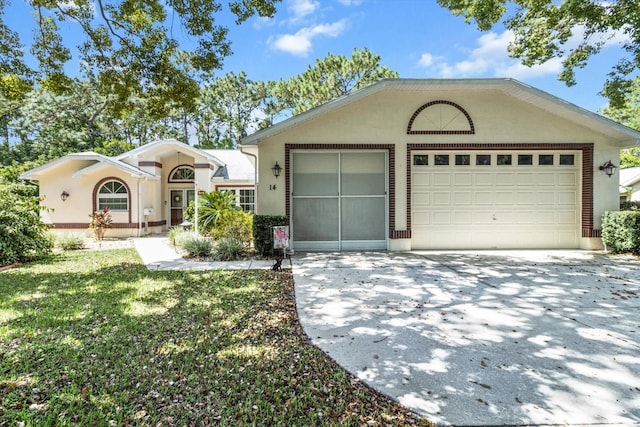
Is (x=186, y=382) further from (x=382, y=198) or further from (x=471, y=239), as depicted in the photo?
(x=471, y=239)

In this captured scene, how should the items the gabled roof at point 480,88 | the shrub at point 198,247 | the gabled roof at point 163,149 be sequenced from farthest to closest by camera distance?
the gabled roof at point 163,149
the shrub at point 198,247
the gabled roof at point 480,88

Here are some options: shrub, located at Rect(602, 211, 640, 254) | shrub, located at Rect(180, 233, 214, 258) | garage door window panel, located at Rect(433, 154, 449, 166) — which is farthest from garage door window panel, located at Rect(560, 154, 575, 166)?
shrub, located at Rect(180, 233, 214, 258)

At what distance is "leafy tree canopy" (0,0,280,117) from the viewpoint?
27.4ft

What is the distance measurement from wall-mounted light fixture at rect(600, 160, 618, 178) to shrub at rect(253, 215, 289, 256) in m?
8.98

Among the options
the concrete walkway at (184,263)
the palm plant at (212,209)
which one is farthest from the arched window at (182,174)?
the concrete walkway at (184,263)

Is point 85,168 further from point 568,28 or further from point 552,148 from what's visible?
point 568,28

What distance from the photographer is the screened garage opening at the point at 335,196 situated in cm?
970

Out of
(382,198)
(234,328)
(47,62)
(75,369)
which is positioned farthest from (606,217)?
(47,62)

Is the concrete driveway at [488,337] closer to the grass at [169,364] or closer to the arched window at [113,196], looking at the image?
the grass at [169,364]

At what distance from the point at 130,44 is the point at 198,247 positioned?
5.80 meters

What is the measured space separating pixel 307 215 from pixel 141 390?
7189 mm

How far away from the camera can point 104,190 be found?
586 inches

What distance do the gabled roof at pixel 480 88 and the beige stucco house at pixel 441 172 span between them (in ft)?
0.27

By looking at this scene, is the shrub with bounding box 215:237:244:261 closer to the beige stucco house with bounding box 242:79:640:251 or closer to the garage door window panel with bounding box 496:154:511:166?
the beige stucco house with bounding box 242:79:640:251
